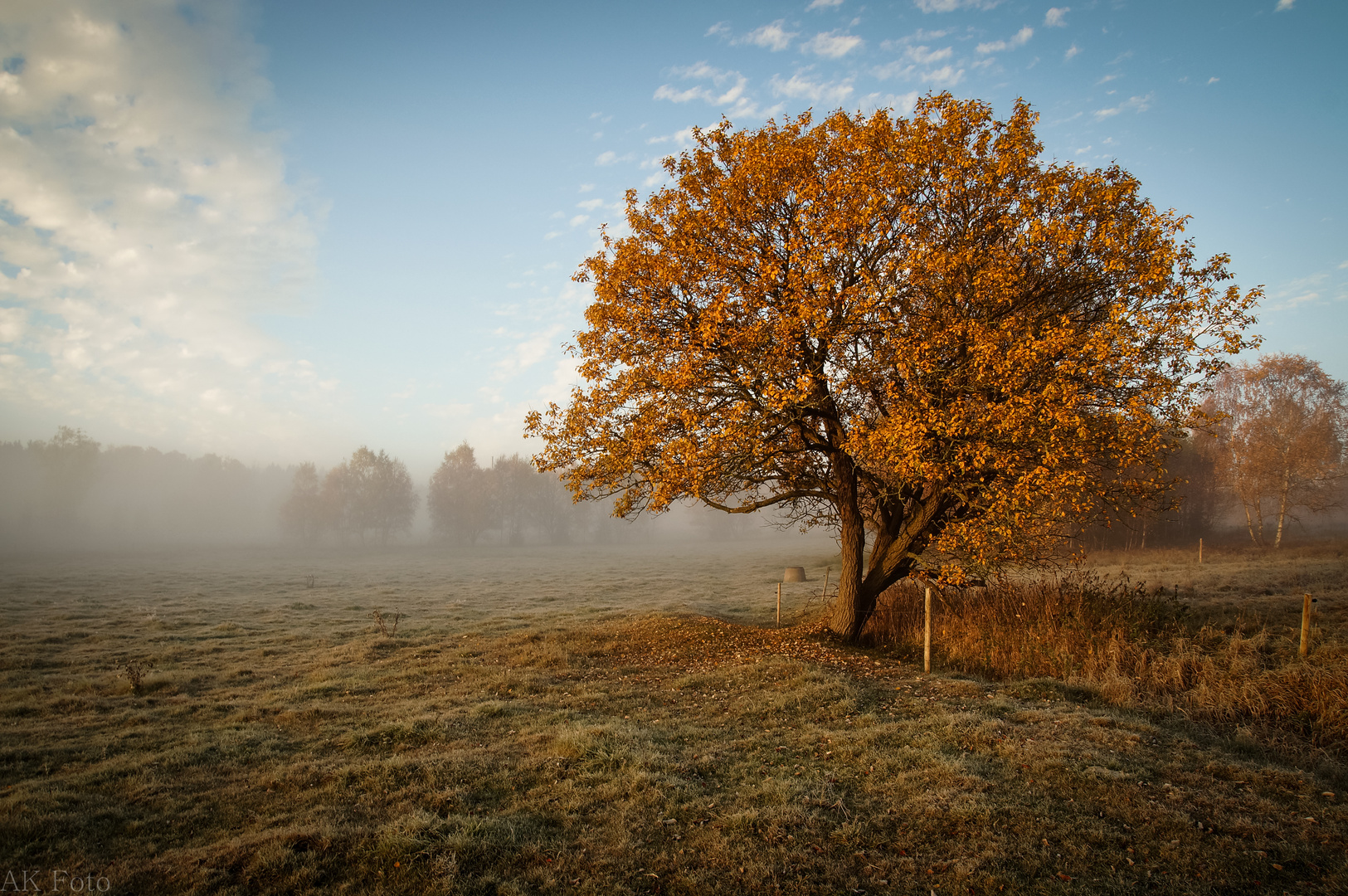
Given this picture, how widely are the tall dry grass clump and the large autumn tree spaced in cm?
185

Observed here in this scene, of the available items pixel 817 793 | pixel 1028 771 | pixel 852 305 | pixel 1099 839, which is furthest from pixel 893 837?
pixel 852 305

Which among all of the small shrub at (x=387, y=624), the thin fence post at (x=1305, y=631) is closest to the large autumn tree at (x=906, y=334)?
the thin fence post at (x=1305, y=631)

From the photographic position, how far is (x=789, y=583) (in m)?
33.9

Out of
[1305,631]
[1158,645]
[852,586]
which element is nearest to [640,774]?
[852,586]

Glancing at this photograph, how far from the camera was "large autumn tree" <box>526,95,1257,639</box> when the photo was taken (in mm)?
10688

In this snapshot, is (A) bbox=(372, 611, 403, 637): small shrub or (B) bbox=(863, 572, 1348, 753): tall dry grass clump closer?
(B) bbox=(863, 572, 1348, 753): tall dry grass clump

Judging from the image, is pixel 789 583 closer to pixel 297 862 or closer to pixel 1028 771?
pixel 1028 771

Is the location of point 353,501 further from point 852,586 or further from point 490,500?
point 852,586

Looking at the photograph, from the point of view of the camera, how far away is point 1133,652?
1159 cm

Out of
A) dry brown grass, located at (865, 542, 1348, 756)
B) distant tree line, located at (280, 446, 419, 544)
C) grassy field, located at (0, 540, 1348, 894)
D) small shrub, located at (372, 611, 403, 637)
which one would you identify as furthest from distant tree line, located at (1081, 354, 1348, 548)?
distant tree line, located at (280, 446, 419, 544)

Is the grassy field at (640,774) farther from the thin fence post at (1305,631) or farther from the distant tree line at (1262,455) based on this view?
the distant tree line at (1262,455)

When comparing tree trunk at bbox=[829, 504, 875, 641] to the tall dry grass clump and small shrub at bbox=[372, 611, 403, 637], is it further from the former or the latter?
small shrub at bbox=[372, 611, 403, 637]

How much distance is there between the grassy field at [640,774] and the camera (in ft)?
17.2

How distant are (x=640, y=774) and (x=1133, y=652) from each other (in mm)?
10681
